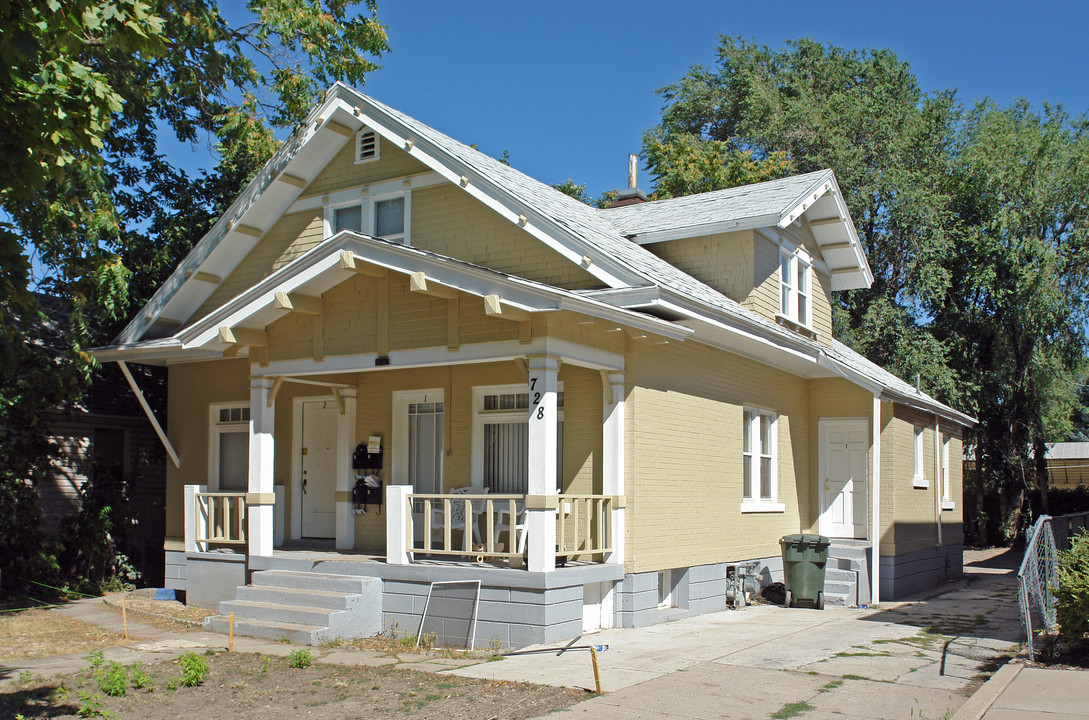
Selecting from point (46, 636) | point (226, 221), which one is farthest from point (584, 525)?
point (226, 221)

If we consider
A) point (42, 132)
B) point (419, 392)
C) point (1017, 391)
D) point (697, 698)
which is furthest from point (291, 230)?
point (1017, 391)

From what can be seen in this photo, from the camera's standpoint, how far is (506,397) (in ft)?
44.9

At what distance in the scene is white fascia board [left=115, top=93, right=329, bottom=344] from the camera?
14.9m

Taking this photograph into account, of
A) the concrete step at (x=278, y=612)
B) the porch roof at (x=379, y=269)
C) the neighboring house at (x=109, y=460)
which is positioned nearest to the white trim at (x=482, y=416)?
the porch roof at (x=379, y=269)

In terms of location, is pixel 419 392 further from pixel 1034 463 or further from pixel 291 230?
pixel 1034 463

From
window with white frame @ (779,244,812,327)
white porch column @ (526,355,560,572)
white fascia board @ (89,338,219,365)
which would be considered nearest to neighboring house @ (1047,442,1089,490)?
window with white frame @ (779,244,812,327)

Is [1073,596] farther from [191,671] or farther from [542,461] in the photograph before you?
[191,671]

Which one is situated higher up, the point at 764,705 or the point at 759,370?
Answer: the point at 759,370

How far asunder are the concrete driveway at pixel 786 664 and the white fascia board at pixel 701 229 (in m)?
5.98

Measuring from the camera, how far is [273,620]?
38.9 ft

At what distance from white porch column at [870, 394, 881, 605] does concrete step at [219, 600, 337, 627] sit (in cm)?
930

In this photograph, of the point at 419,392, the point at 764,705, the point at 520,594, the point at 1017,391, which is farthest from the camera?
the point at 1017,391

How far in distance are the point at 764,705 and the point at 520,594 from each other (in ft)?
11.6

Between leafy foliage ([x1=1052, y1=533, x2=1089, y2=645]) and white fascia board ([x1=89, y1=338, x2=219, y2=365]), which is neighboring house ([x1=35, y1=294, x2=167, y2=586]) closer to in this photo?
white fascia board ([x1=89, y1=338, x2=219, y2=365])
